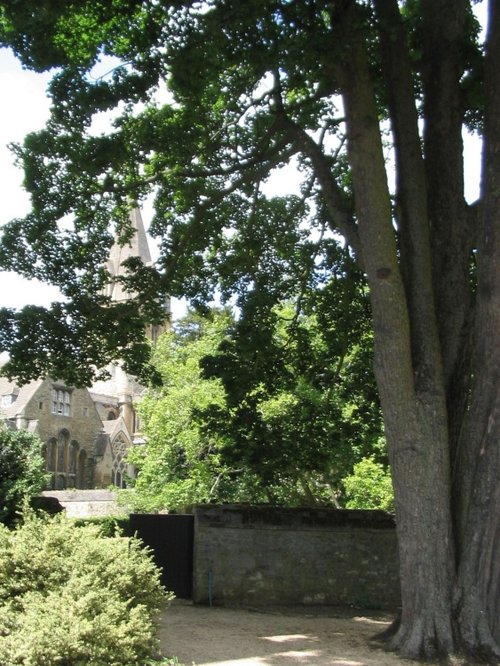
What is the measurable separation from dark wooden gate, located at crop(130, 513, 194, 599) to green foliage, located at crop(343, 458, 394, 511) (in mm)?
10625

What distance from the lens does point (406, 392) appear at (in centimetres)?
984

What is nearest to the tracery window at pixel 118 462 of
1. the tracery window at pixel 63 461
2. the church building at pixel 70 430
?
the church building at pixel 70 430

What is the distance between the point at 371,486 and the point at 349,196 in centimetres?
1334

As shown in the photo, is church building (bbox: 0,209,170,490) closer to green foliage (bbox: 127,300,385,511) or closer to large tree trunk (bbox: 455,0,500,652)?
green foliage (bbox: 127,300,385,511)

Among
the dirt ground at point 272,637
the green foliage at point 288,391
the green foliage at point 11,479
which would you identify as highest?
the green foliage at point 288,391

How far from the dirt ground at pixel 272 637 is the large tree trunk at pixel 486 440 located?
3.41 feet

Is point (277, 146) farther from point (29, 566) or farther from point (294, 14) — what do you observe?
point (29, 566)

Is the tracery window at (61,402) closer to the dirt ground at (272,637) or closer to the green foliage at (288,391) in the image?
the green foliage at (288,391)

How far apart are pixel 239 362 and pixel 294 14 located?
5.94 meters

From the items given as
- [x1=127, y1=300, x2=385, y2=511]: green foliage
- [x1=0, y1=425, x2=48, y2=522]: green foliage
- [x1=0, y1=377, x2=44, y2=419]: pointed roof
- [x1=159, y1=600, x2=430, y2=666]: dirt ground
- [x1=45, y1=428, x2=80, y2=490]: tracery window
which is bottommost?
[x1=159, y1=600, x2=430, y2=666]: dirt ground

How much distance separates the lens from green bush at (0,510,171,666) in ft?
22.7

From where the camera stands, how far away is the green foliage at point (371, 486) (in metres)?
25.2

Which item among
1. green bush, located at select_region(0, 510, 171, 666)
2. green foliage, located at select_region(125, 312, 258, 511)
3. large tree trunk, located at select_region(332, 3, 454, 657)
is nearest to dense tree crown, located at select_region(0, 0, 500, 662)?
large tree trunk, located at select_region(332, 3, 454, 657)

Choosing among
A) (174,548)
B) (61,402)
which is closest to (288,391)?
(174,548)
